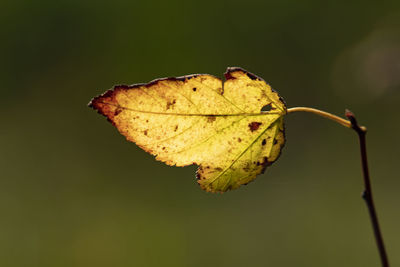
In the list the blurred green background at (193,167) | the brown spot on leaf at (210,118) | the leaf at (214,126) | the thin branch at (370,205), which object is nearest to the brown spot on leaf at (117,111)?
the leaf at (214,126)

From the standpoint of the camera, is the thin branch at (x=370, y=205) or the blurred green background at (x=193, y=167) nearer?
the thin branch at (x=370, y=205)

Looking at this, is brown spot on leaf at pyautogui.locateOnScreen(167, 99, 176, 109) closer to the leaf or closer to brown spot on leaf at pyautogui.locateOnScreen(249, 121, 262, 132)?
the leaf

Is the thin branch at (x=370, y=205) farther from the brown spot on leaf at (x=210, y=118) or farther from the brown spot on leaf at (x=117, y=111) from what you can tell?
the brown spot on leaf at (x=117, y=111)

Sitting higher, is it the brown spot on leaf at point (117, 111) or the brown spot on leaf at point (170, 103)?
the brown spot on leaf at point (117, 111)

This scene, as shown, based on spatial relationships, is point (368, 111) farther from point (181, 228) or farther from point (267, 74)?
point (181, 228)

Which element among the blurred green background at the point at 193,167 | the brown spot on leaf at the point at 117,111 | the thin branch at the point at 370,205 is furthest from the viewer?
the blurred green background at the point at 193,167

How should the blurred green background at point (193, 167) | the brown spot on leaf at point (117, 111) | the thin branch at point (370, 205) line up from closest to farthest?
the thin branch at point (370, 205)
the brown spot on leaf at point (117, 111)
the blurred green background at point (193, 167)

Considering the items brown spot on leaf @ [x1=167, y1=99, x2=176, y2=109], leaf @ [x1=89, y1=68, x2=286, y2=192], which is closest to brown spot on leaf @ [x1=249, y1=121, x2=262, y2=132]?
leaf @ [x1=89, y1=68, x2=286, y2=192]
